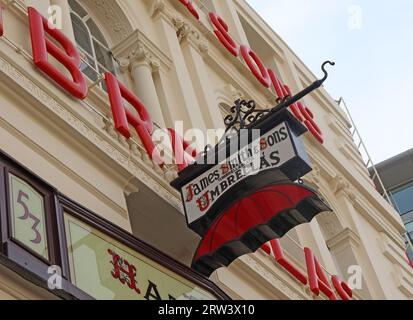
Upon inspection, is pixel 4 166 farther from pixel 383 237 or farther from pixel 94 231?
pixel 383 237

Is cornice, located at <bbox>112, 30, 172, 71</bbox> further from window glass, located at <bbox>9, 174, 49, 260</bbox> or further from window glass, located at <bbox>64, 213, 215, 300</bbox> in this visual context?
window glass, located at <bbox>9, 174, 49, 260</bbox>

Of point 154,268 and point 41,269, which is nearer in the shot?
point 41,269

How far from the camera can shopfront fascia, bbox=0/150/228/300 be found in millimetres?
6320

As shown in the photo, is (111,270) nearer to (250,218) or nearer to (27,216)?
(27,216)

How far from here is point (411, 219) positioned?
38531mm

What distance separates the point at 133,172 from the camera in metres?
9.62

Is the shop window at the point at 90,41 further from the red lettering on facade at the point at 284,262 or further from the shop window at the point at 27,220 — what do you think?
the shop window at the point at 27,220

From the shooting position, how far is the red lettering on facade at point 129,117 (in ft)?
34.1

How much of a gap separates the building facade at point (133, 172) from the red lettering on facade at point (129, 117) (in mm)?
47

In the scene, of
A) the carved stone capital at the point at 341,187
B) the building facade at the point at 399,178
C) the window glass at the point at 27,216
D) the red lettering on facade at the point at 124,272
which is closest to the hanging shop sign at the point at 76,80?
the red lettering on facade at the point at 124,272

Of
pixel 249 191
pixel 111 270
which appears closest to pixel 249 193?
pixel 249 191

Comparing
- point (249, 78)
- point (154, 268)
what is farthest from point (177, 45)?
point (154, 268)

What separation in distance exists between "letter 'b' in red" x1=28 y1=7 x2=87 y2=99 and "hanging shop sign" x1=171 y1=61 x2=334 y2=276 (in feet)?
5.19
